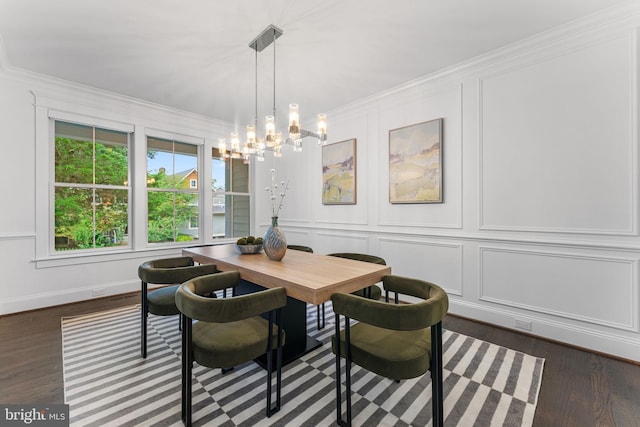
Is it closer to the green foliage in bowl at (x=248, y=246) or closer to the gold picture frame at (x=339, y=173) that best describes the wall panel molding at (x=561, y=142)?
the gold picture frame at (x=339, y=173)

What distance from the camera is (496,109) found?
111 inches

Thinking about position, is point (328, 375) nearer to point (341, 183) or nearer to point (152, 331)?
point (152, 331)

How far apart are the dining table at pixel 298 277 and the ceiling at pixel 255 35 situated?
2.00 meters

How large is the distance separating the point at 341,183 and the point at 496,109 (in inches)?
84.8

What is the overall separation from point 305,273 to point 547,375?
193 centimetres

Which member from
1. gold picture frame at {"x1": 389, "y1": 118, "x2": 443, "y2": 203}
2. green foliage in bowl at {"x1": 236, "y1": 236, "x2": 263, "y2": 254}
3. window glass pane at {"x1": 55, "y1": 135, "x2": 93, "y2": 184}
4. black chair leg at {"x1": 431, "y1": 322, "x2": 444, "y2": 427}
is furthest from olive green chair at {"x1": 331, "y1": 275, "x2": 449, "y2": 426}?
window glass pane at {"x1": 55, "y1": 135, "x2": 93, "y2": 184}

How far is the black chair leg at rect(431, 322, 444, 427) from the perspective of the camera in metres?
1.33

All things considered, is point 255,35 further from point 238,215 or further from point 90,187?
point 238,215

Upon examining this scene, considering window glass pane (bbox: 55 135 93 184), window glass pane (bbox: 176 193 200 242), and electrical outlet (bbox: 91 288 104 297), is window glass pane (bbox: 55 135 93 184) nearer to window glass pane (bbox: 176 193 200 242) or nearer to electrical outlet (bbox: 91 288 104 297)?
window glass pane (bbox: 176 193 200 242)

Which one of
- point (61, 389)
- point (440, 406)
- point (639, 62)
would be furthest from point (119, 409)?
point (639, 62)

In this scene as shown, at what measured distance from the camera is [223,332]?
1654 millimetres

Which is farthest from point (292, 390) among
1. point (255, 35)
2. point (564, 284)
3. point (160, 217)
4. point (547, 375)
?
point (160, 217)

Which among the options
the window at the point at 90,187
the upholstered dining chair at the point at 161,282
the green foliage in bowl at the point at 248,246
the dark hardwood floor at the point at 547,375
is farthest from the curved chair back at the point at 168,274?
the window at the point at 90,187

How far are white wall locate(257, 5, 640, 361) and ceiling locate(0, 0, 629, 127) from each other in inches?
11.8
